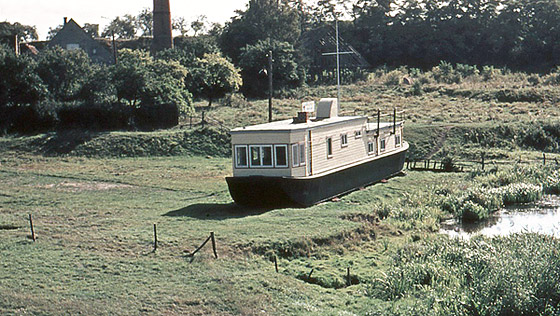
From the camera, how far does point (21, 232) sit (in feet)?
75.6

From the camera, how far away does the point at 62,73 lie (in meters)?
49.1

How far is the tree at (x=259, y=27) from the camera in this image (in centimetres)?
7544

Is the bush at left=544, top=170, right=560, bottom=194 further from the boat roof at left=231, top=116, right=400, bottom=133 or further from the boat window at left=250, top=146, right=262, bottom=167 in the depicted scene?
the boat window at left=250, top=146, right=262, bottom=167

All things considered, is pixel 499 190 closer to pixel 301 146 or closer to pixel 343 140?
pixel 343 140

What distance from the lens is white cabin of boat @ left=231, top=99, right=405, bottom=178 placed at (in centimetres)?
2709

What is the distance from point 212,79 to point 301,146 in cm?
2882

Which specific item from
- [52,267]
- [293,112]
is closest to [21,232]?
[52,267]

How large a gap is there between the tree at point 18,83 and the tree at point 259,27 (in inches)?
1155

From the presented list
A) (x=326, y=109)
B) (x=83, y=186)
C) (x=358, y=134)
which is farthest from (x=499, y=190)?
(x=83, y=186)

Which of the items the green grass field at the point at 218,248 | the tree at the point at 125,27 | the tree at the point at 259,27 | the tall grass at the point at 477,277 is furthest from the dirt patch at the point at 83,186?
the tree at the point at 125,27

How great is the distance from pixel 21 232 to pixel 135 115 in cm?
2427

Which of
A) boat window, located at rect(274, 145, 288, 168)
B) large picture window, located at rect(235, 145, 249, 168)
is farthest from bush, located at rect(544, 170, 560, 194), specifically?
large picture window, located at rect(235, 145, 249, 168)

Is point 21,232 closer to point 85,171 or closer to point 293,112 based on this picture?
point 85,171

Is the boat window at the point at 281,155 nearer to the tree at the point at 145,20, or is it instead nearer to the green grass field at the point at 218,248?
the green grass field at the point at 218,248
